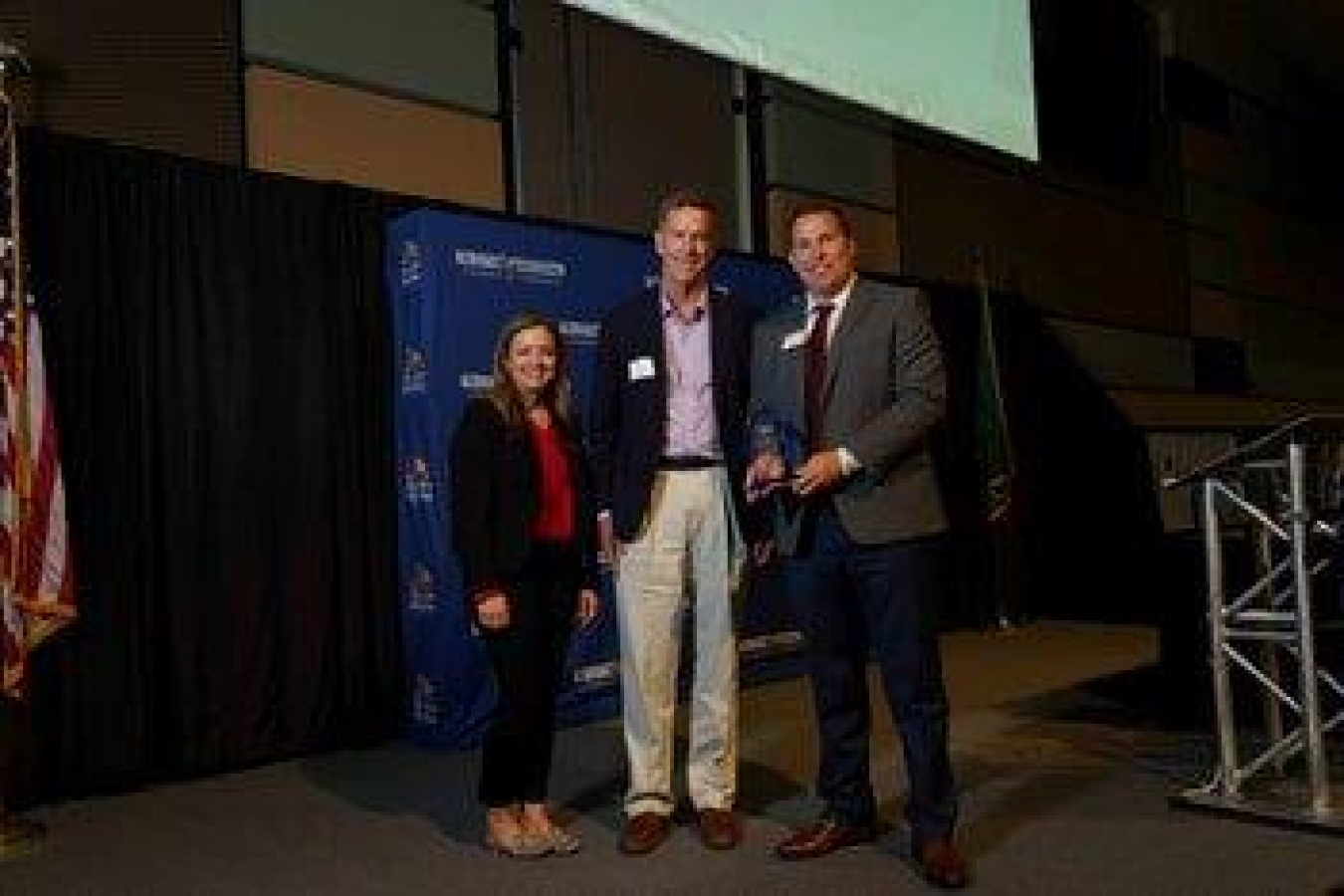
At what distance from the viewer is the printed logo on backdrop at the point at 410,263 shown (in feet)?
13.7

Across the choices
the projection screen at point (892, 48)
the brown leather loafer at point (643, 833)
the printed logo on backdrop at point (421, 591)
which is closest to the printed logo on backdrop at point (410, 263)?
the printed logo on backdrop at point (421, 591)

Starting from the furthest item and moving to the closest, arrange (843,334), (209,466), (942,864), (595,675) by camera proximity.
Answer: (595,675) < (209,466) < (843,334) < (942,864)

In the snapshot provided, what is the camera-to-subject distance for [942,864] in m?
2.46

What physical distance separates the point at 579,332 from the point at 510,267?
347 millimetres

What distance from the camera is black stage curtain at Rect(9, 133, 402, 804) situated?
359 cm

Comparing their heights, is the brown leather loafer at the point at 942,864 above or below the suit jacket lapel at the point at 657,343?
below

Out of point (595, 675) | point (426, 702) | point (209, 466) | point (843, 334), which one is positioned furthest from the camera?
point (595, 675)

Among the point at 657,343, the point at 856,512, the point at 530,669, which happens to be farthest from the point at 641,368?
the point at 530,669

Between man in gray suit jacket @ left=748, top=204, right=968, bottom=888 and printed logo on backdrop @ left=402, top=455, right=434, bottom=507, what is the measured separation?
5.62 ft

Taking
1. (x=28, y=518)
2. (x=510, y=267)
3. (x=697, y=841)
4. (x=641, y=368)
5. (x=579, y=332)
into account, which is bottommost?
(x=697, y=841)

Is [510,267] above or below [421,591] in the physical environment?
above

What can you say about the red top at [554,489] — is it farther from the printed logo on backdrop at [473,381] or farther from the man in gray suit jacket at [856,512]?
the printed logo on backdrop at [473,381]

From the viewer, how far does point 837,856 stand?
267 centimetres

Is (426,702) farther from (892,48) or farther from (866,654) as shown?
Answer: (892,48)
